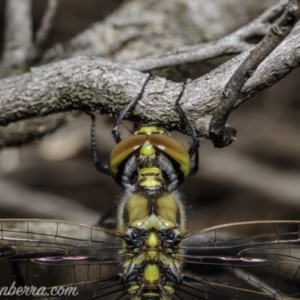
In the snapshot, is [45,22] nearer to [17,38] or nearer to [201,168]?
[17,38]

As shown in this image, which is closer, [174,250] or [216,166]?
[174,250]

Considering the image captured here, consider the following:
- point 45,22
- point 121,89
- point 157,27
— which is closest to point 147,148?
point 121,89

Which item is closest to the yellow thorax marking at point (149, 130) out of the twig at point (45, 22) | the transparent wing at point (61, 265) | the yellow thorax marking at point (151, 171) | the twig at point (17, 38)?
the yellow thorax marking at point (151, 171)

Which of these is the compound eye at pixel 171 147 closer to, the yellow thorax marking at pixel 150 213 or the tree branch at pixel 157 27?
the yellow thorax marking at pixel 150 213

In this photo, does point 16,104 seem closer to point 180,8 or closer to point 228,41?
point 228,41

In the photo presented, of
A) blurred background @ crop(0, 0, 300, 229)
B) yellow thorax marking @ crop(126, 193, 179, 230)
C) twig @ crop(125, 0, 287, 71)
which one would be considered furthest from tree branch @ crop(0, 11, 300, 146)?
blurred background @ crop(0, 0, 300, 229)

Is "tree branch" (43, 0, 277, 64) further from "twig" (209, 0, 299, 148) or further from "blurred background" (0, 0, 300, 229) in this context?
"twig" (209, 0, 299, 148)

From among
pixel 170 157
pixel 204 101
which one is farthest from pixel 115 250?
pixel 204 101

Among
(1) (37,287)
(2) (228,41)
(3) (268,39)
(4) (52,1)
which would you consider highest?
(4) (52,1)
